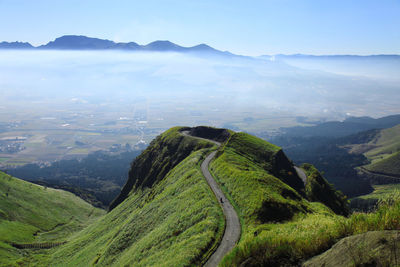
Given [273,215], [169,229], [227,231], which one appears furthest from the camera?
[169,229]

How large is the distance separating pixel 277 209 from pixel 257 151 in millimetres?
50970

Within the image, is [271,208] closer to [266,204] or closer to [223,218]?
[266,204]

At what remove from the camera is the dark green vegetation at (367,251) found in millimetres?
9289

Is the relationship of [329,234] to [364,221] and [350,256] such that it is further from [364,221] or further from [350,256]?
[350,256]

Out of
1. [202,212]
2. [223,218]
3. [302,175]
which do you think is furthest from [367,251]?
[302,175]

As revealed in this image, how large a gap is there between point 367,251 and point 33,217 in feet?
469

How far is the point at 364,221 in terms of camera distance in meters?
12.1

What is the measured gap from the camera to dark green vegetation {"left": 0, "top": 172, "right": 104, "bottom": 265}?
283ft

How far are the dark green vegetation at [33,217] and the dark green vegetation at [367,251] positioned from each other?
90.6m

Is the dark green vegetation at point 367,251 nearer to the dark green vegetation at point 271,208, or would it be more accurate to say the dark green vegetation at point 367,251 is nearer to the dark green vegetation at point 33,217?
the dark green vegetation at point 271,208

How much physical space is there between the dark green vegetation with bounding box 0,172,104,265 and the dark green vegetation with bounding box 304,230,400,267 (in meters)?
90.6

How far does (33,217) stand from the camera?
12131 centimetres

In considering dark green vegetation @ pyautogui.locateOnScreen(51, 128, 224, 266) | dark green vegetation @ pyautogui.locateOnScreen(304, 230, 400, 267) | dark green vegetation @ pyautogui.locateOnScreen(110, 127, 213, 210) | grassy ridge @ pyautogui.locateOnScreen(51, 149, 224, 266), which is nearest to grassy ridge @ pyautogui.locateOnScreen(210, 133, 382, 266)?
dark green vegetation @ pyautogui.locateOnScreen(304, 230, 400, 267)

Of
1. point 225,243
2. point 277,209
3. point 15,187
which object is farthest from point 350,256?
point 15,187
